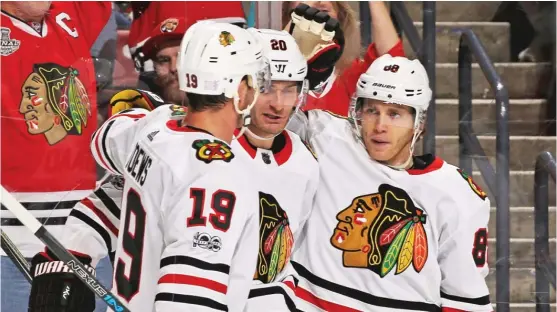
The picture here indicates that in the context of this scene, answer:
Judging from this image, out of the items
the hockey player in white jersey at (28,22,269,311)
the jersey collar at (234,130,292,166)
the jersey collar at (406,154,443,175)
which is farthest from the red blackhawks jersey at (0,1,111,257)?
the jersey collar at (406,154,443,175)

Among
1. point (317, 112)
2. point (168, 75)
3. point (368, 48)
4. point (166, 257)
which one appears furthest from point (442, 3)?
point (166, 257)

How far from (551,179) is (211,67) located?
75 centimetres

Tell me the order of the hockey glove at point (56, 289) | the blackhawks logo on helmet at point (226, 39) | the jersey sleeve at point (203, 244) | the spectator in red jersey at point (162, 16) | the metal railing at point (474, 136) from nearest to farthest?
the jersey sleeve at point (203, 244)
the blackhawks logo on helmet at point (226, 39)
the hockey glove at point (56, 289)
the spectator in red jersey at point (162, 16)
the metal railing at point (474, 136)

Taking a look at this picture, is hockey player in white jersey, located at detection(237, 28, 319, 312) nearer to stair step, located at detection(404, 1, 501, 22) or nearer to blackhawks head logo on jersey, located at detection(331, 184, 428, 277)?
blackhawks head logo on jersey, located at detection(331, 184, 428, 277)

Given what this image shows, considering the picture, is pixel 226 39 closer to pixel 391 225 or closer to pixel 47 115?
pixel 47 115

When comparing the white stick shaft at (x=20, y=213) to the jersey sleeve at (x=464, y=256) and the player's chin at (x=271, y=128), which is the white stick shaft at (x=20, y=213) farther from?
the jersey sleeve at (x=464, y=256)

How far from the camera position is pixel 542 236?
97.7 inches

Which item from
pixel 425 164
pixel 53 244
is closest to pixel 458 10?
pixel 425 164

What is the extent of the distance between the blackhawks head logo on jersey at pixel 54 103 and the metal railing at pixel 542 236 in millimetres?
856

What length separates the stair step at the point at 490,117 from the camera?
247 cm

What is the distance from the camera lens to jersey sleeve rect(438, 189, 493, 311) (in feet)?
7.82

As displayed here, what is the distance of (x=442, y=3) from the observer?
8.23 ft

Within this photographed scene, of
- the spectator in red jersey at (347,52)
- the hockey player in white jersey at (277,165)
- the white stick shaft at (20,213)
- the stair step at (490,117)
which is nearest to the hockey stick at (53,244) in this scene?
the white stick shaft at (20,213)

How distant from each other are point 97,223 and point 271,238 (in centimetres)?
31
